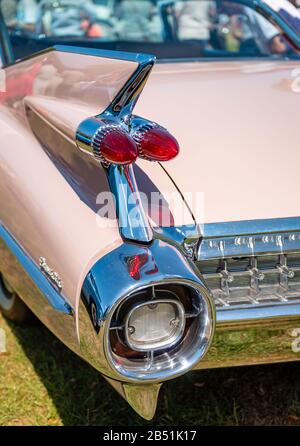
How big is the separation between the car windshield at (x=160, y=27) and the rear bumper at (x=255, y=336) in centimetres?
181

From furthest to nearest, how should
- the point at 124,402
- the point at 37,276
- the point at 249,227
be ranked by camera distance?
the point at 124,402, the point at 37,276, the point at 249,227

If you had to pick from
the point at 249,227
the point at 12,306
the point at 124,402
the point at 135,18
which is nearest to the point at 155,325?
the point at 249,227

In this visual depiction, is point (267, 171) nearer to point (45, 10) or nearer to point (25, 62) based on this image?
point (25, 62)

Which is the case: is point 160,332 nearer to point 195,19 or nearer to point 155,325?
point 155,325

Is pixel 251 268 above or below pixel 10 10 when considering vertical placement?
below

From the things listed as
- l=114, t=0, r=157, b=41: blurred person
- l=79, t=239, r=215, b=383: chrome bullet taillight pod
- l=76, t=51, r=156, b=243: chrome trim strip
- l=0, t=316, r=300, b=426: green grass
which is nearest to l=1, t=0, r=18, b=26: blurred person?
l=114, t=0, r=157, b=41: blurred person

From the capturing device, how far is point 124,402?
Result: 9.23ft

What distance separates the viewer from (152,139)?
204 cm

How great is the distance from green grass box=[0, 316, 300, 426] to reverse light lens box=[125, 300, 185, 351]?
80 cm

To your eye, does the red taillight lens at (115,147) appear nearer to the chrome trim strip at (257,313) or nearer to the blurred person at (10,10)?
the chrome trim strip at (257,313)

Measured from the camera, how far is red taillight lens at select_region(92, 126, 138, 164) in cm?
194

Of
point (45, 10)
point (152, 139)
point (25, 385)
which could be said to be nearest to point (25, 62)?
point (152, 139)

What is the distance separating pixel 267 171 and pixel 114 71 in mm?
549

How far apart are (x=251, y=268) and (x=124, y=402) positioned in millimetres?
908
